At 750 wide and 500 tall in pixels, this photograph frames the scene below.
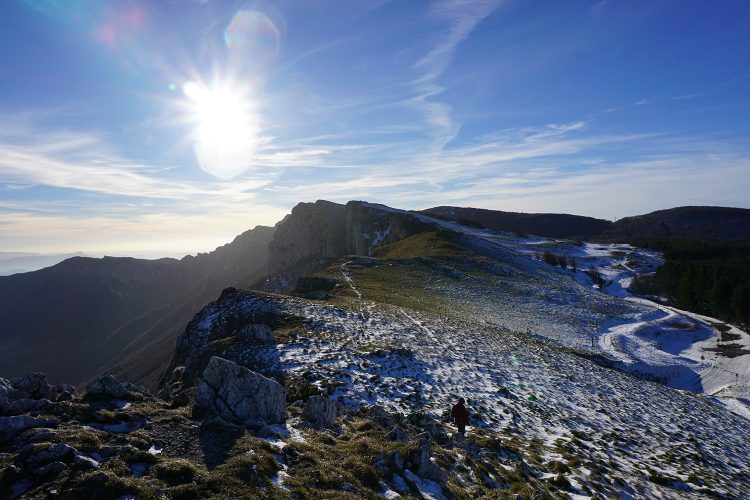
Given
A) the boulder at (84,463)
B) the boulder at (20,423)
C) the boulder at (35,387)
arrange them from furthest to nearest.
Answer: the boulder at (35,387), the boulder at (20,423), the boulder at (84,463)

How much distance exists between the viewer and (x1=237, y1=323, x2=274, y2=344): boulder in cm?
2357

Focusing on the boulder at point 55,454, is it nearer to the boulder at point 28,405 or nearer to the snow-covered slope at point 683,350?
the boulder at point 28,405

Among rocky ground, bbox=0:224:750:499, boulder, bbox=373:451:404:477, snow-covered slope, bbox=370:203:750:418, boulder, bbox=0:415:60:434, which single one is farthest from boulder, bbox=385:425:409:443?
snow-covered slope, bbox=370:203:750:418

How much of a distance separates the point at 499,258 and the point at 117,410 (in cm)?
7536

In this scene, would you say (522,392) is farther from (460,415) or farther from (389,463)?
(389,463)

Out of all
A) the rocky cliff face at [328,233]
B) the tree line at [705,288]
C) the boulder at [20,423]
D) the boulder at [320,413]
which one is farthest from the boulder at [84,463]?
the rocky cliff face at [328,233]

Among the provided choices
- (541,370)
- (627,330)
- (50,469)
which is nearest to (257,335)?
(50,469)

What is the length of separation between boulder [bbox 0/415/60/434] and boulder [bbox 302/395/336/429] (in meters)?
7.04

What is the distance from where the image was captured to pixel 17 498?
753 cm

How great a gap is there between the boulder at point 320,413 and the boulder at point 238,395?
88 centimetres

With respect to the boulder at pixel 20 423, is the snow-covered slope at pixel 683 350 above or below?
below

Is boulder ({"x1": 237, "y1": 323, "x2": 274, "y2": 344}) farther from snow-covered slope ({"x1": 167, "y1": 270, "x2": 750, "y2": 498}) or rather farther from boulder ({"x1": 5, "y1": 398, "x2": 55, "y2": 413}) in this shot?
boulder ({"x1": 5, "y1": 398, "x2": 55, "y2": 413})

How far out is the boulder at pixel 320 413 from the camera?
13.8 m

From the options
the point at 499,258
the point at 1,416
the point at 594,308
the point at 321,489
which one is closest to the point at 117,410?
the point at 1,416
